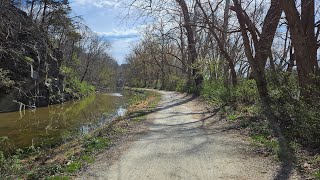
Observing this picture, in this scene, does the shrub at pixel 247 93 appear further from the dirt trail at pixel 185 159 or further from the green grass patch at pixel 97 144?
the green grass patch at pixel 97 144

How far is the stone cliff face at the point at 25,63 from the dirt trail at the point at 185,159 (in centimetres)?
330

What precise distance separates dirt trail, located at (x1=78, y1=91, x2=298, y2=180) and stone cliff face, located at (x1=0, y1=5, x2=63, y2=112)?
3.30 m

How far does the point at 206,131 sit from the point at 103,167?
4923 mm

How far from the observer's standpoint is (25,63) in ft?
65.1

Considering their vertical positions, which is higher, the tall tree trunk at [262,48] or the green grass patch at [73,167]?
the tall tree trunk at [262,48]

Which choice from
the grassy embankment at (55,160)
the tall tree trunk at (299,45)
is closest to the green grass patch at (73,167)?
the grassy embankment at (55,160)

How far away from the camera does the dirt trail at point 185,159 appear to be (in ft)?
21.4

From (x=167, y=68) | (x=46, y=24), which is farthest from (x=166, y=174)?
(x=167, y=68)

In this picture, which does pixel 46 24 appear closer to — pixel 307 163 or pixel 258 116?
pixel 307 163

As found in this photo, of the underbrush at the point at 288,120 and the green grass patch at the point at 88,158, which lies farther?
the green grass patch at the point at 88,158

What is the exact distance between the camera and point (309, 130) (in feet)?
24.8

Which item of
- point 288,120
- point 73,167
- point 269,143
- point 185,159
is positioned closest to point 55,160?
point 73,167

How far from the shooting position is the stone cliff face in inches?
287

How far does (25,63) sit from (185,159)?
1535 centimetres
